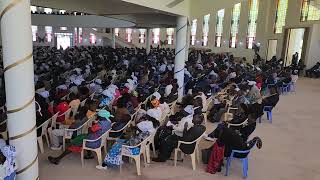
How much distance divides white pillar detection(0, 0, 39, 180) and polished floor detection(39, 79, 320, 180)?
3.52 feet

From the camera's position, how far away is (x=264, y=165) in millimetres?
6539

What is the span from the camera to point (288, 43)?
24953mm

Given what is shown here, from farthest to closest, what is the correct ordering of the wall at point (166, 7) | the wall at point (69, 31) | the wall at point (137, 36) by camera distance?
the wall at point (137, 36), the wall at point (69, 31), the wall at point (166, 7)

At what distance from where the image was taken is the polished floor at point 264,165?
5770 millimetres

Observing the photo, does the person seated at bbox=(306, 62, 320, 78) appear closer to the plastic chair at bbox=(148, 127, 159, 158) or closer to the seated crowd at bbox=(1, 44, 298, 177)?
the seated crowd at bbox=(1, 44, 298, 177)

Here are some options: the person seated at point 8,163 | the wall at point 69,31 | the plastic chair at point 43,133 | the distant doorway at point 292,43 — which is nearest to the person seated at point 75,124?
the plastic chair at point 43,133

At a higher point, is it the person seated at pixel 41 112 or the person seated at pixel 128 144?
the person seated at pixel 41 112

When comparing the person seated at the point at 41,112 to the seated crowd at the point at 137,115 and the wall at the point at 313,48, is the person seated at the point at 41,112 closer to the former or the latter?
the seated crowd at the point at 137,115

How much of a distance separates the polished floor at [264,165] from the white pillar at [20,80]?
1073mm

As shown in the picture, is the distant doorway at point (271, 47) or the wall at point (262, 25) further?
the distant doorway at point (271, 47)

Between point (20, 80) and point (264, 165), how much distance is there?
15.9 feet

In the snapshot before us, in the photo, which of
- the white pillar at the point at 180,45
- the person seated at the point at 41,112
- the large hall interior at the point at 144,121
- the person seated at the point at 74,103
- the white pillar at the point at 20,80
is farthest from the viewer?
the white pillar at the point at 180,45

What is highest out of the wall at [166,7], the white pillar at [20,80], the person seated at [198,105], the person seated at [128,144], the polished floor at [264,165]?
the wall at [166,7]

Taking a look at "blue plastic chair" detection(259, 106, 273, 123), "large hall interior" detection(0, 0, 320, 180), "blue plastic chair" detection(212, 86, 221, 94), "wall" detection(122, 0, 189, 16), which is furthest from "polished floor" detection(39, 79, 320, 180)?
"wall" detection(122, 0, 189, 16)
